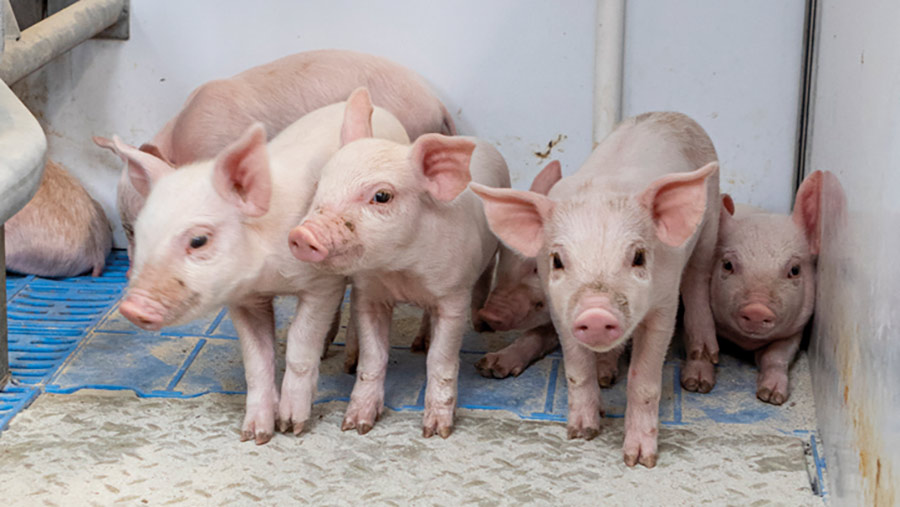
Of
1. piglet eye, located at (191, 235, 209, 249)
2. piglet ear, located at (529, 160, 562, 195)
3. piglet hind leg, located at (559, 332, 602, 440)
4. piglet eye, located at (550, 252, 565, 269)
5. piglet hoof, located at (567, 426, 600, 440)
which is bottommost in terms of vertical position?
piglet hoof, located at (567, 426, 600, 440)

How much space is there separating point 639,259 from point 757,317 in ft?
3.05

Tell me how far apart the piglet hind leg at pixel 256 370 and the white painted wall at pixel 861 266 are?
5.82ft

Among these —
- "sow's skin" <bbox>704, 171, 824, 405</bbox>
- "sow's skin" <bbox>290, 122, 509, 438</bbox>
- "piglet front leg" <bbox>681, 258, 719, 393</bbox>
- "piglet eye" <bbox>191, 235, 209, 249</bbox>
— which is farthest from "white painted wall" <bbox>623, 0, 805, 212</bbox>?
"piglet eye" <bbox>191, 235, 209, 249</bbox>

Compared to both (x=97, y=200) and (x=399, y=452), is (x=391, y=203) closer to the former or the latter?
(x=399, y=452)

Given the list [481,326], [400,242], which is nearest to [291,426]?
[400,242]

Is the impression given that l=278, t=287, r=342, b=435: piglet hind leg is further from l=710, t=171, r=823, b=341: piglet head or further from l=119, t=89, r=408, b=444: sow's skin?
l=710, t=171, r=823, b=341: piglet head

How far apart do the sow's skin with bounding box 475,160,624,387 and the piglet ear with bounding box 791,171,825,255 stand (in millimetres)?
839

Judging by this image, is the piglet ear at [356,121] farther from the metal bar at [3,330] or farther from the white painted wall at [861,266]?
the white painted wall at [861,266]

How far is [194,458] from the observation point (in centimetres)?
351

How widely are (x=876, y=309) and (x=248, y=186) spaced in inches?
70.4

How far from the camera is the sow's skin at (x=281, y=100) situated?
15.4ft

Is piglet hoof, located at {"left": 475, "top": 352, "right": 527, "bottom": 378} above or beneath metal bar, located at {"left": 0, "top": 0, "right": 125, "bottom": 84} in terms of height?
beneath

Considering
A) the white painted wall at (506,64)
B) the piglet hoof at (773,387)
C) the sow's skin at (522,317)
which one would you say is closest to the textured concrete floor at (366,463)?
the piglet hoof at (773,387)

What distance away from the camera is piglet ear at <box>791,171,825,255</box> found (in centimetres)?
416
